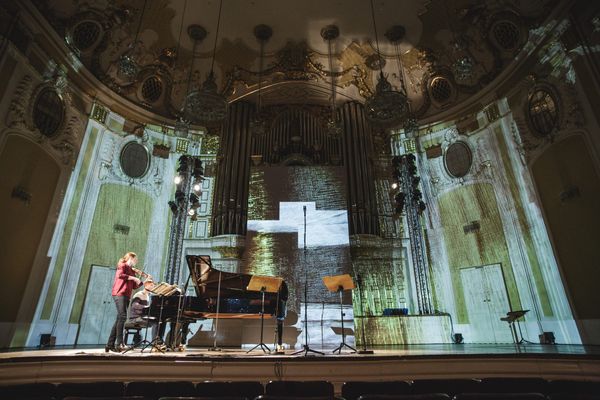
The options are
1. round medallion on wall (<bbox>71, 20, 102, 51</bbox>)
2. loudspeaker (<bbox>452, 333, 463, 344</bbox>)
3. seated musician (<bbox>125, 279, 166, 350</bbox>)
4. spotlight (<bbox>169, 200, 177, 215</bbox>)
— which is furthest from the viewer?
spotlight (<bbox>169, 200, 177, 215</bbox>)

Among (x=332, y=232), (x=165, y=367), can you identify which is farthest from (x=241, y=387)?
(x=332, y=232)

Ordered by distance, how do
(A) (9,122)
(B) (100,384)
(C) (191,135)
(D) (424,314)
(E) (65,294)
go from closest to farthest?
1. (B) (100,384)
2. (A) (9,122)
3. (E) (65,294)
4. (D) (424,314)
5. (C) (191,135)

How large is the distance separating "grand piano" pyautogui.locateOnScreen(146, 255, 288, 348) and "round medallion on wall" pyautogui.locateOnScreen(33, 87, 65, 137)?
12.7 feet

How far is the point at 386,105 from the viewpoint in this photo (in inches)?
259

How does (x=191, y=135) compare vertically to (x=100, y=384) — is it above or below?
above

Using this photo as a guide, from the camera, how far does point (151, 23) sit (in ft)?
25.9

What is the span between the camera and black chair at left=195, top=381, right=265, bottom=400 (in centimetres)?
170

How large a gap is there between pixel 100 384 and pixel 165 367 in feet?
4.53

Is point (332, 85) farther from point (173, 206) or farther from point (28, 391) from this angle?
point (28, 391)

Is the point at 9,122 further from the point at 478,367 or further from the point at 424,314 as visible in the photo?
the point at 424,314

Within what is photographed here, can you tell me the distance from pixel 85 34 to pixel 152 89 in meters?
1.81

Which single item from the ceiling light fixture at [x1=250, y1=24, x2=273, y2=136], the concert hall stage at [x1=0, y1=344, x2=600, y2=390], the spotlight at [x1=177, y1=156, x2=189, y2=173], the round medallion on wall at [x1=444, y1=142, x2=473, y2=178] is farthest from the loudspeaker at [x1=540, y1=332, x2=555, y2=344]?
the spotlight at [x1=177, y1=156, x2=189, y2=173]

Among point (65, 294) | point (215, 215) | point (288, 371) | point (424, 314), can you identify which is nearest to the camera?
point (288, 371)

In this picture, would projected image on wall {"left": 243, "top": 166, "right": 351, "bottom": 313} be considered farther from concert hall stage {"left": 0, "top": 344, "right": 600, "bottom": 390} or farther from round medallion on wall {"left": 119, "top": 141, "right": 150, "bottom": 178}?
concert hall stage {"left": 0, "top": 344, "right": 600, "bottom": 390}
